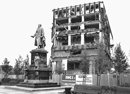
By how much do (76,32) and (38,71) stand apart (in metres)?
38.1

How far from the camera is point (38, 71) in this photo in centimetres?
2125

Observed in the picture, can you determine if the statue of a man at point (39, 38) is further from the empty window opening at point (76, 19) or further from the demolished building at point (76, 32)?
the empty window opening at point (76, 19)

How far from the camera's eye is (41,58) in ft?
72.7

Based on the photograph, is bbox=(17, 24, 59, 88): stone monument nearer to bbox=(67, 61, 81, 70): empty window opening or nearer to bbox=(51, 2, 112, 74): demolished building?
bbox=(51, 2, 112, 74): demolished building

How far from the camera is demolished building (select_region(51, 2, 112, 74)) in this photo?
55478mm

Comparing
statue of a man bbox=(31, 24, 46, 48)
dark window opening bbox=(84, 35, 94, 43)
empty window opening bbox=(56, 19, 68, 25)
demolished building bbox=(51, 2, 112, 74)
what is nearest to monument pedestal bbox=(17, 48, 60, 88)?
statue of a man bbox=(31, 24, 46, 48)

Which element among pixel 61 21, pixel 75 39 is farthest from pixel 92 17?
pixel 61 21

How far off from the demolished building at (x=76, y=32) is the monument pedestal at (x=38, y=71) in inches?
1262

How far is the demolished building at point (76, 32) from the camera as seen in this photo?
55478 mm

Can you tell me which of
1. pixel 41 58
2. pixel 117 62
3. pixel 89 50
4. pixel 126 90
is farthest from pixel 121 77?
pixel 89 50

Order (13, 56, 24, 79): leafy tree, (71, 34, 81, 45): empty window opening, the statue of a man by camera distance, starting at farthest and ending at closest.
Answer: (71, 34, 81, 45): empty window opening → (13, 56, 24, 79): leafy tree → the statue of a man

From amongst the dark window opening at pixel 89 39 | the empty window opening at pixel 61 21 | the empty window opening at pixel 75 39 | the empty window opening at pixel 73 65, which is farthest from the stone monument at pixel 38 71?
the empty window opening at pixel 61 21

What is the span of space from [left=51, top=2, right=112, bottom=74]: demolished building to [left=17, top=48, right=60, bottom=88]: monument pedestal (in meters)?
32.1

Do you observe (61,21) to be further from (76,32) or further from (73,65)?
(73,65)
